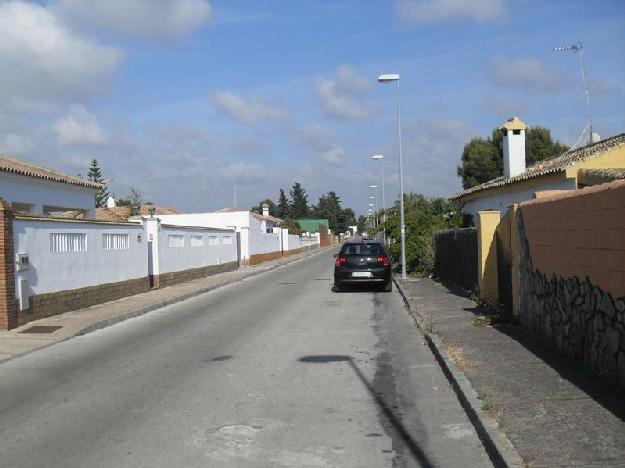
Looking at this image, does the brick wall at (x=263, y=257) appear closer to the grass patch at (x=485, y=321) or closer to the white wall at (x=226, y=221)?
the white wall at (x=226, y=221)

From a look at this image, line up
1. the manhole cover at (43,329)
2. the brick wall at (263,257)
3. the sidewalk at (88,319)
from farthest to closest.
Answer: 1. the brick wall at (263,257)
2. the manhole cover at (43,329)
3. the sidewalk at (88,319)

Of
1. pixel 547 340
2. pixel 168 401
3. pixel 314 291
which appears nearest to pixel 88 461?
pixel 168 401

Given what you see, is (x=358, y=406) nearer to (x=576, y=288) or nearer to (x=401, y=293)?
(x=576, y=288)

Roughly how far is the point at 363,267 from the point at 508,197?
976cm

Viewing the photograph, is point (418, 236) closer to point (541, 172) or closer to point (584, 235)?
point (541, 172)

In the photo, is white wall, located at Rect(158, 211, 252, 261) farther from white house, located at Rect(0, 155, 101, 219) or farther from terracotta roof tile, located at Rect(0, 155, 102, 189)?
terracotta roof tile, located at Rect(0, 155, 102, 189)

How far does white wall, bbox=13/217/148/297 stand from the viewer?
13680 mm

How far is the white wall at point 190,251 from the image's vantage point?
23234 mm

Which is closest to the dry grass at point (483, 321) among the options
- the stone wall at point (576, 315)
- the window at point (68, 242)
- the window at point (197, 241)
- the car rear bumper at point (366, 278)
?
the stone wall at point (576, 315)

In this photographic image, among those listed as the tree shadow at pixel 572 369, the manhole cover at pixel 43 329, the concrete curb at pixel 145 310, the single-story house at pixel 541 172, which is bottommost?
the concrete curb at pixel 145 310

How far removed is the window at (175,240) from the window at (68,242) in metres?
7.49

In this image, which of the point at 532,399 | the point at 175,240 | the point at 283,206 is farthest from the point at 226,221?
the point at 283,206

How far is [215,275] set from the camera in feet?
100

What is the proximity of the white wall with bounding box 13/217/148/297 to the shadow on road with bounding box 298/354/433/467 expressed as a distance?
22.2 feet
